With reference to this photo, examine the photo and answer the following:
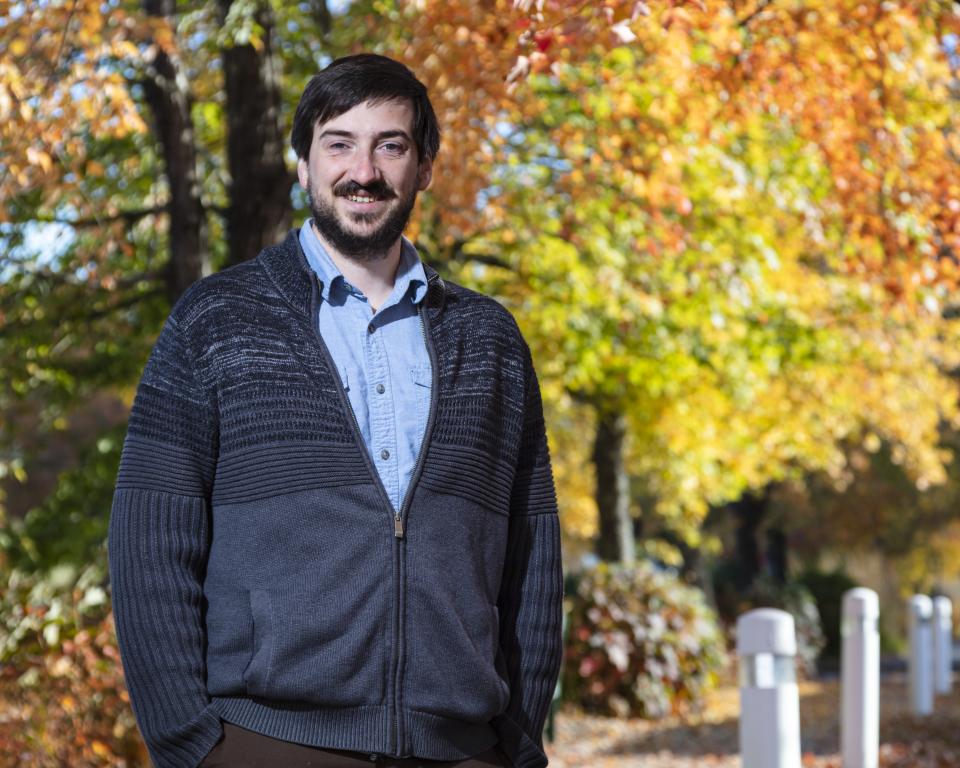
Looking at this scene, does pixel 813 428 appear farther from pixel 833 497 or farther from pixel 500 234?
pixel 833 497

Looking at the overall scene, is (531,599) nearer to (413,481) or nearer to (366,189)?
(413,481)

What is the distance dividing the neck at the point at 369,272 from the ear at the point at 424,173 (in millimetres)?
141

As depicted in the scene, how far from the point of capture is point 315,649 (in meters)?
2.27

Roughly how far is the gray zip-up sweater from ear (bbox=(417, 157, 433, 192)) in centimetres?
34

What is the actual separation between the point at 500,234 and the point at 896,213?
5.03 m

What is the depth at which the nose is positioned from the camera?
8.16 ft

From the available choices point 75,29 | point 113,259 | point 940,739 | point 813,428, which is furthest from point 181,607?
point 813,428

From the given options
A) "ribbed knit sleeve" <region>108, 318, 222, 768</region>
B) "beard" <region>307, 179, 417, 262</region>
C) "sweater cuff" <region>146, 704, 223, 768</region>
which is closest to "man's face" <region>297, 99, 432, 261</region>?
"beard" <region>307, 179, 417, 262</region>

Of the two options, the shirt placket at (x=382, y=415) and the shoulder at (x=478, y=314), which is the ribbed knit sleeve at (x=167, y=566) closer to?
the shirt placket at (x=382, y=415)

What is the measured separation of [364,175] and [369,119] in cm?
11

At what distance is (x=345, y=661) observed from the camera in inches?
89.4

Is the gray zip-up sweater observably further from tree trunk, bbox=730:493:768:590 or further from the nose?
tree trunk, bbox=730:493:768:590

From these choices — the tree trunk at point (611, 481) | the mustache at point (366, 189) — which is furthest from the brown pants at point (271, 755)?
the tree trunk at point (611, 481)

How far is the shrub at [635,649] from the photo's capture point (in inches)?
534
